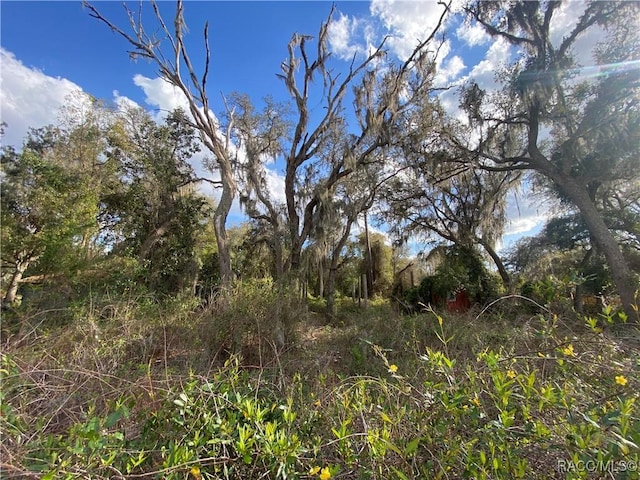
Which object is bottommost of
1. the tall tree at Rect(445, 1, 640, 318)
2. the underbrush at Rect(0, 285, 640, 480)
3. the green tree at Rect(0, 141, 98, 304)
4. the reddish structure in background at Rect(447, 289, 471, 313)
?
the underbrush at Rect(0, 285, 640, 480)

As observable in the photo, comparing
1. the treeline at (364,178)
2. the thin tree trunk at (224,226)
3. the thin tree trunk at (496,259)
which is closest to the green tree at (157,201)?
the treeline at (364,178)

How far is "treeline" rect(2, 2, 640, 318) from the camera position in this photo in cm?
788

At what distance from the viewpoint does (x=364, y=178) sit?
11383 mm

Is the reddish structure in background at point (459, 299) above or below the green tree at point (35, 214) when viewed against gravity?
below

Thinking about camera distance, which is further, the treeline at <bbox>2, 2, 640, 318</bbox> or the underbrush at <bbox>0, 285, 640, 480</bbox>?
the treeline at <bbox>2, 2, 640, 318</bbox>

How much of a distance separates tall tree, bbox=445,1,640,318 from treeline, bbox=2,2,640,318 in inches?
1.7

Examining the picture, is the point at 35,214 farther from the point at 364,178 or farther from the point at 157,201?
the point at 364,178

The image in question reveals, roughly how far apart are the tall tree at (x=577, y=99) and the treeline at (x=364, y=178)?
0.04 m

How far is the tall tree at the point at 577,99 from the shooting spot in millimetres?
7977

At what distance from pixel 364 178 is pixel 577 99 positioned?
6.78 metres

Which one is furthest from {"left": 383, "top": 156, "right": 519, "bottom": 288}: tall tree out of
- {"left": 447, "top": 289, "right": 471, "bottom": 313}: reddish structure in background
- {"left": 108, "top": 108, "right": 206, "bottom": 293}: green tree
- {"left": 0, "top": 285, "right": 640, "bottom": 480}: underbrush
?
{"left": 0, "top": 285, "right": 640, "bottom": 480}: underbrush

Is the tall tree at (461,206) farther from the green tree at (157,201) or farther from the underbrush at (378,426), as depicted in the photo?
the underbrush at (378,426)

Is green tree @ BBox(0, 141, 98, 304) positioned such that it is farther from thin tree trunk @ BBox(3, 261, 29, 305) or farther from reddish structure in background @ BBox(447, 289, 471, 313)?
reddish structure in background @ BBox(447, 289, 471, 313)

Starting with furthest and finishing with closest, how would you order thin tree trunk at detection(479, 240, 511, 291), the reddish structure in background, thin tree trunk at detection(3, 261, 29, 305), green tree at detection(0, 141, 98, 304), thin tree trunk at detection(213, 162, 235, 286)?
1. the reddish structure in background
2. thin tree trunk at detection(479, 240, 511, 291)
3. thin tree trunk at detection(213, 162, 235, 286)
4. thin tree trunk at detection(3, 261, 29, 305)
5. green tree at detection(0, 141, 98, 304)
